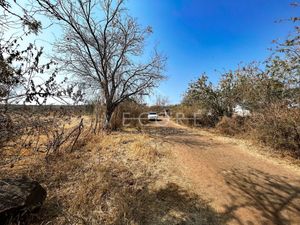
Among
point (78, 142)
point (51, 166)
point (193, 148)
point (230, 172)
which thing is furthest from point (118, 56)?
point (230, 172)

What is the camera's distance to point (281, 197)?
3.94m

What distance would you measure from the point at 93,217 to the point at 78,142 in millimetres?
4909

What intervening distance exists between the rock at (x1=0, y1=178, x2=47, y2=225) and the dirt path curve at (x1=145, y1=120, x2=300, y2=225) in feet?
10.1

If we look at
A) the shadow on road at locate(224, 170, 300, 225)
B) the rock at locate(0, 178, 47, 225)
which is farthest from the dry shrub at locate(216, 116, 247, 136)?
the rock at locate(0, 178, 47, 225)

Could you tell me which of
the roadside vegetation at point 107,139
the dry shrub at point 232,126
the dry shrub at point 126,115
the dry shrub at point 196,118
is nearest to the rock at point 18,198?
the roadside vegetation at point 107,139

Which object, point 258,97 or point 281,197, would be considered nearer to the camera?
point 281,197

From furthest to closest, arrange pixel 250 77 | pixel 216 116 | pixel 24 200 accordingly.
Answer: pixel 216 116 → pixel 250 77 → pixel 24 200

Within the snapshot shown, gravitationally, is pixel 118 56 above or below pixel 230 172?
above

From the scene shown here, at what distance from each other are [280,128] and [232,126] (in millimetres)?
4041

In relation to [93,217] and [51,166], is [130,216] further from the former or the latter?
[51,166]

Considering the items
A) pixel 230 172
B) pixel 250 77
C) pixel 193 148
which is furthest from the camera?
pixel 250 77

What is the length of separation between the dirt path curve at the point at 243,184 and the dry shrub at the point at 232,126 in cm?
322

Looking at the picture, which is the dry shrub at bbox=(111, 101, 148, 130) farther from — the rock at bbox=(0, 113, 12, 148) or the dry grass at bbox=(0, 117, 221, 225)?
the rock at bbox=(0, 113, 12, 148)

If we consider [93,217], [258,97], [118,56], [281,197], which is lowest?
[93,217]
